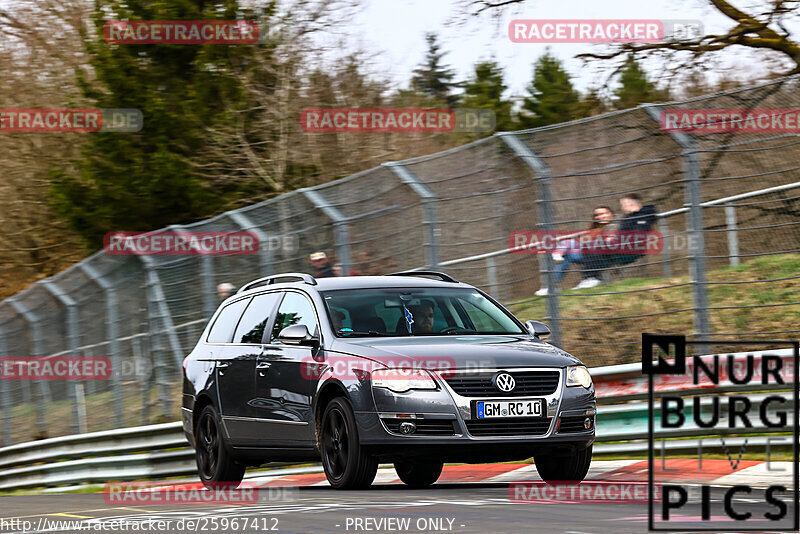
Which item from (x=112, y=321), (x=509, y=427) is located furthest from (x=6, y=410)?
(x=509, y=427)

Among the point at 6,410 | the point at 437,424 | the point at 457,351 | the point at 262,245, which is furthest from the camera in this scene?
the point at 6,410

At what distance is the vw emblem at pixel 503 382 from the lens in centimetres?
917

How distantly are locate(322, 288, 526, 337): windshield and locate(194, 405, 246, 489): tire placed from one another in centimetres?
198

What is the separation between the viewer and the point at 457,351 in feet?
30.8

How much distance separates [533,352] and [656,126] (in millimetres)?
2757

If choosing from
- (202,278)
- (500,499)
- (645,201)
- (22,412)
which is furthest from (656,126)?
(22,412)

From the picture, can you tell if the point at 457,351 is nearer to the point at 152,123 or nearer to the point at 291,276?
the point at 291,276

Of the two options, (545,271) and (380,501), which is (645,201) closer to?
(545,271)

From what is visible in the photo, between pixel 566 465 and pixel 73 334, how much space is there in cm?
1205

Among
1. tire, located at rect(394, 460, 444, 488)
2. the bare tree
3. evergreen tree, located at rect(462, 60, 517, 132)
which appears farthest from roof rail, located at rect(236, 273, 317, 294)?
the bare tree

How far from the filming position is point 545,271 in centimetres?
1200

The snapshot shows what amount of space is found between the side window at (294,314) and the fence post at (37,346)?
11.6m

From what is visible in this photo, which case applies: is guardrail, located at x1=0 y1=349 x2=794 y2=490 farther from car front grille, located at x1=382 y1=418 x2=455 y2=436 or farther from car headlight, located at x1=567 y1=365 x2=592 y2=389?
car front grille, located at x1=382 y1=418 x2=455 y2=436

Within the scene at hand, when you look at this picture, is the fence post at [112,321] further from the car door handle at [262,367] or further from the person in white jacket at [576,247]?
the person in white jacket at [576,247]
